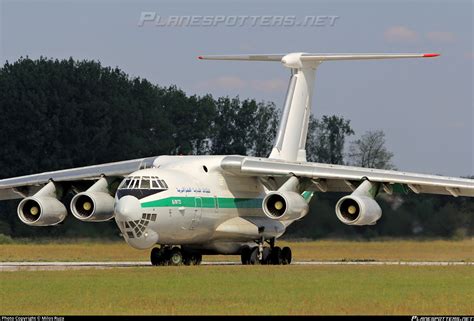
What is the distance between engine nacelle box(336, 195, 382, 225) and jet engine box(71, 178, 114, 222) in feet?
19.6

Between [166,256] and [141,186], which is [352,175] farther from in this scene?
[141,186]

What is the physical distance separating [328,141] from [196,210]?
2001 centimetres

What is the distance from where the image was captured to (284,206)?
94.5 ft

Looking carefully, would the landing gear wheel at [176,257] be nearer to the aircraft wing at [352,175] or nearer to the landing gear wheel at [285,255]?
the aircraft wing at [352,175]

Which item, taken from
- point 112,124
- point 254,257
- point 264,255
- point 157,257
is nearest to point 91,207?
point 157,257

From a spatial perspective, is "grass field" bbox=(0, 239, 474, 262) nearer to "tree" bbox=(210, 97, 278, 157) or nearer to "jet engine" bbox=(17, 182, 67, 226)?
"jet engine" bbox=(17, 182, 67, 226)

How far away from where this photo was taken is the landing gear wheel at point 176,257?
30219mm

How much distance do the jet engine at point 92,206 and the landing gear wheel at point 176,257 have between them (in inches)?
74.1

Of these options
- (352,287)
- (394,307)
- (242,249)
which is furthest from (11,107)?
(394,307)

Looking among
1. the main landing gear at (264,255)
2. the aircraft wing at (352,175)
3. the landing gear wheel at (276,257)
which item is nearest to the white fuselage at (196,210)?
the main landing gear at (264,255)

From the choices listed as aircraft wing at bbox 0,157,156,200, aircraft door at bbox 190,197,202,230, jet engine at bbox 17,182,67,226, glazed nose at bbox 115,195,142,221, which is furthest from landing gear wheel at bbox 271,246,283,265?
jet engine at bbox 17,182,67,226

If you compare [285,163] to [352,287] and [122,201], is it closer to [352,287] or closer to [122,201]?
[122,201]

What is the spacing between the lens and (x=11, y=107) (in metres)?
54.1

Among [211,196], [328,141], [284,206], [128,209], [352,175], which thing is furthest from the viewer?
[328,141]
